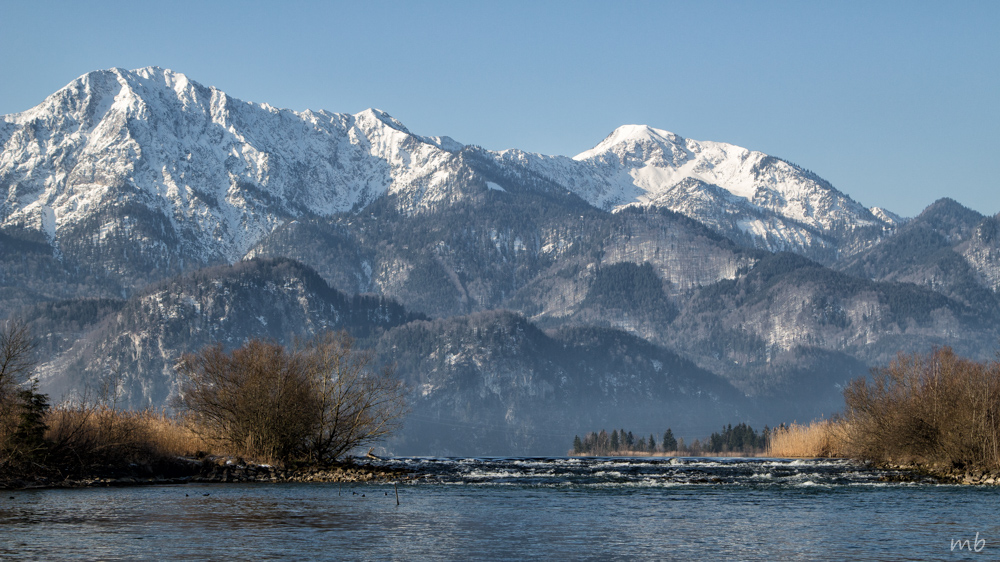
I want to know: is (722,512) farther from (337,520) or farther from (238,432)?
(238,432)

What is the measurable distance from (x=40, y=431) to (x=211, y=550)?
35.6 metres

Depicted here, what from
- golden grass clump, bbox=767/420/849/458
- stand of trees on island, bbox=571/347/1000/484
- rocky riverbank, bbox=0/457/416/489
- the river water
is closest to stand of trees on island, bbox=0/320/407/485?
rocky riverbank, bbox=0/457/416/489

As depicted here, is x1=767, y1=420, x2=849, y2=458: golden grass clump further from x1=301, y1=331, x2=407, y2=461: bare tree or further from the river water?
x1=301, y1=331, x2=407, y2=461: bare tree

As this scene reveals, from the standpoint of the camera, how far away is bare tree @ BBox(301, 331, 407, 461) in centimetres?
9338

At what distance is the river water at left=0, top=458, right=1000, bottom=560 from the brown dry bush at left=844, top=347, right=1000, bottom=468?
12238 mm

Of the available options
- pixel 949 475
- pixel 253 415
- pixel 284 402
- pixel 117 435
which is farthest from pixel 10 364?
pixel 949 475

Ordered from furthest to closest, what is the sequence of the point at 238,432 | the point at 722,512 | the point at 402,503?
1. the point at 238,432
2. the point at 402,503
3. the point at 722,512

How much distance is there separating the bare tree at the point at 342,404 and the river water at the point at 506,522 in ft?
44.7

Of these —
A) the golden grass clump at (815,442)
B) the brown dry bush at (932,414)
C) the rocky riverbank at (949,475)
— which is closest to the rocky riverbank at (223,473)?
the rocky riverbank at (949,475)

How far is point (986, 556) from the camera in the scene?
41.0 metres

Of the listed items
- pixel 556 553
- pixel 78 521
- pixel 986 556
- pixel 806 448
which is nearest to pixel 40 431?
pixel 78 521

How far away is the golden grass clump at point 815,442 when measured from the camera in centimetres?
13800

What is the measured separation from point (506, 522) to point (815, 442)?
117 meters

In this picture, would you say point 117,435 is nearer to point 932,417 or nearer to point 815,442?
point 932,417
